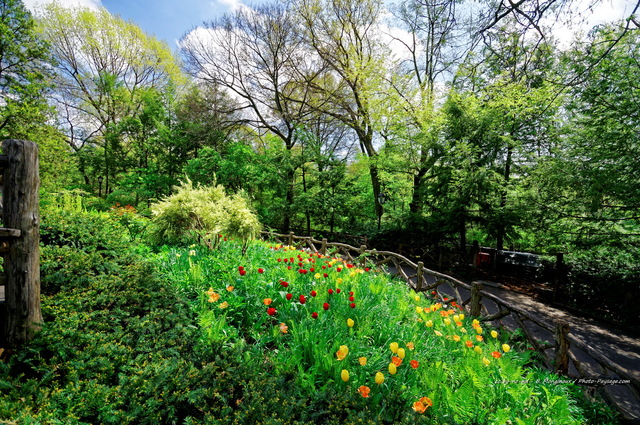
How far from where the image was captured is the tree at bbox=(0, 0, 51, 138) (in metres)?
11.5

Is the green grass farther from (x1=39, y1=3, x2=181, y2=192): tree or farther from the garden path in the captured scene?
(x1=39, y1=3, x2=181, y2=192): tree

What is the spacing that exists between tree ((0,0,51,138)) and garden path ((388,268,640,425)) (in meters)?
17.6

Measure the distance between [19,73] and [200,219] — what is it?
13923mm

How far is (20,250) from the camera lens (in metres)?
2.35

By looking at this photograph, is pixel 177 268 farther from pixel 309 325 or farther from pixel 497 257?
pixel 497 257

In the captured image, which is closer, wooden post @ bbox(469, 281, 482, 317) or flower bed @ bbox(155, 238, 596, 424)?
flower bed @ bbox(155, 238, 596, 424)

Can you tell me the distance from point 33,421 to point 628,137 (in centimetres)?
929

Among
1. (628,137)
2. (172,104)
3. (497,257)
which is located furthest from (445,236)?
(172,104)

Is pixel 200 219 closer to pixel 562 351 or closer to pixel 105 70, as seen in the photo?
pixel 562 351

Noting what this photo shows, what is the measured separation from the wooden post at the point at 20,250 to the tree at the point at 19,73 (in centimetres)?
1360

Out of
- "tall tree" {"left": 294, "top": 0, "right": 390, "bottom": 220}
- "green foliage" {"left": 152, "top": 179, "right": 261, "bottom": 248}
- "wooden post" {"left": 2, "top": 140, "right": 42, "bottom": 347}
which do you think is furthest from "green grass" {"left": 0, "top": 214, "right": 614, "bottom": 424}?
"tall tree" {"left": 294, "top": 0, "right": 390, "bottom": 220}

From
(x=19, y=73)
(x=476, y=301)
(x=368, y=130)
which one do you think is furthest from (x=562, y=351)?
(x=19, y=73)

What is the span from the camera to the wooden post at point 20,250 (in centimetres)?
229

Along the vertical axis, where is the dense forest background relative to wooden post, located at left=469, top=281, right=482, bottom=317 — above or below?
above
